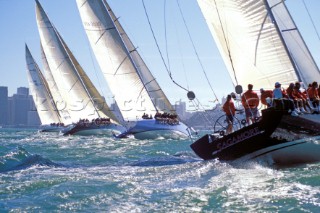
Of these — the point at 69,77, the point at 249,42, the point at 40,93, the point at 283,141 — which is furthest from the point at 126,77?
the point at 40,93

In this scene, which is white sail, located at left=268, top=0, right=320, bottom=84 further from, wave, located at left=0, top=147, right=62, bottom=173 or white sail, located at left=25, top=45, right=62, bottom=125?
white sail, located at left=25, top=45, right=62, bottom=125

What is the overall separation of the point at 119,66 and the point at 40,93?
38.5 meters

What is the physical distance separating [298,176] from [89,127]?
3961 centimetres

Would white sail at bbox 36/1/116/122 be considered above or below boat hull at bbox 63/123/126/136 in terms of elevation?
above

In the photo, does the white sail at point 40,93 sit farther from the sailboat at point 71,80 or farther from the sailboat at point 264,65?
the sailboat at point 264,65

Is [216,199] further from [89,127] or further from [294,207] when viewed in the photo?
[89,127]

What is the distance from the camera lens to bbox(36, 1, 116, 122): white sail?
53719 mm

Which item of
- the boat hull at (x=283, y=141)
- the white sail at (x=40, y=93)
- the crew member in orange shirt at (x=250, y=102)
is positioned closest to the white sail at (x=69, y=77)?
the white sail at (x=40, y=93)

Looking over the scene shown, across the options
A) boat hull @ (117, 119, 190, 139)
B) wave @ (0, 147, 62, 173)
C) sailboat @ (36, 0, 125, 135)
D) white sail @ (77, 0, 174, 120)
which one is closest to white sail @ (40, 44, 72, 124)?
sailboat @ (36, 0, 125, 135)

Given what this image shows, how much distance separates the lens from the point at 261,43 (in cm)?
1631

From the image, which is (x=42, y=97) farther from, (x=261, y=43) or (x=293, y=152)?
(x=293, y=152)

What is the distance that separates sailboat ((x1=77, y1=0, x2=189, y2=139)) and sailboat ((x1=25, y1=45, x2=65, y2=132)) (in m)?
31.7

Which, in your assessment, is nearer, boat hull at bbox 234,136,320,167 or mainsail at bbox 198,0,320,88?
boat hull at bbox 234,136,320,167

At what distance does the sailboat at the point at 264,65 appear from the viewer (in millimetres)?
13391
